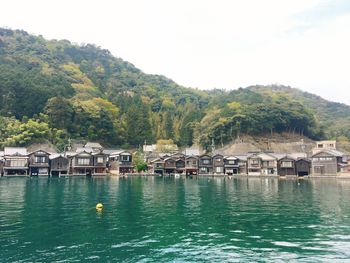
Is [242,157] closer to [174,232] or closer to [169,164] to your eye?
[169,164]

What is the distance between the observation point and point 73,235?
677 inches

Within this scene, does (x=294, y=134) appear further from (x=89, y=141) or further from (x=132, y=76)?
(x=132, y=76)

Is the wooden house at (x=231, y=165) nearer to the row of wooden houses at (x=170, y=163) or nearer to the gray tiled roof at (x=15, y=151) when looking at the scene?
the row of wooden houses at (x=170, y=163)

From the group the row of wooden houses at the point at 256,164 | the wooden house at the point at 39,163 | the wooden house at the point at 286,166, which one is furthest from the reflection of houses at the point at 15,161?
the wooden house at the point at 286,166

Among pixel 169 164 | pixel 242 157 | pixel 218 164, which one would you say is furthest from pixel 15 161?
pixel 242 157

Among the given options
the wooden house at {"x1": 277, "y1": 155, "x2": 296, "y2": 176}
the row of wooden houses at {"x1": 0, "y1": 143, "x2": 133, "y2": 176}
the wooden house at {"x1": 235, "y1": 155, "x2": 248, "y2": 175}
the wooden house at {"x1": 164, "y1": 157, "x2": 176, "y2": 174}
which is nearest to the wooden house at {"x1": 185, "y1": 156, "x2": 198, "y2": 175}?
the wooden house at {"x1": 164, "y1": 157, "x2": 176, "y2": 174}

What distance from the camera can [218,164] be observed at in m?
77.7

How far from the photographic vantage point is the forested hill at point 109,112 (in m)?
81.4

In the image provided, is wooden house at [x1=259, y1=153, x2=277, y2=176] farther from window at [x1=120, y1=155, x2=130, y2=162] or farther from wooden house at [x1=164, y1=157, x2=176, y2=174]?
window at [x1=120, y1=155, x2=130, y2=162]

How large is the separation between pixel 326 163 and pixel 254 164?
49.5 ft

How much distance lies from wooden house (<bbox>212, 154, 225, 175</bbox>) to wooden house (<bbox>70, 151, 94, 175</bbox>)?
93.1ft

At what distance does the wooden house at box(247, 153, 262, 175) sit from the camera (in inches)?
2926

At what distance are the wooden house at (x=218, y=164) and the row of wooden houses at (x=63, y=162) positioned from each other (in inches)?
781

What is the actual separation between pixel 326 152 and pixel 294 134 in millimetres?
38250
